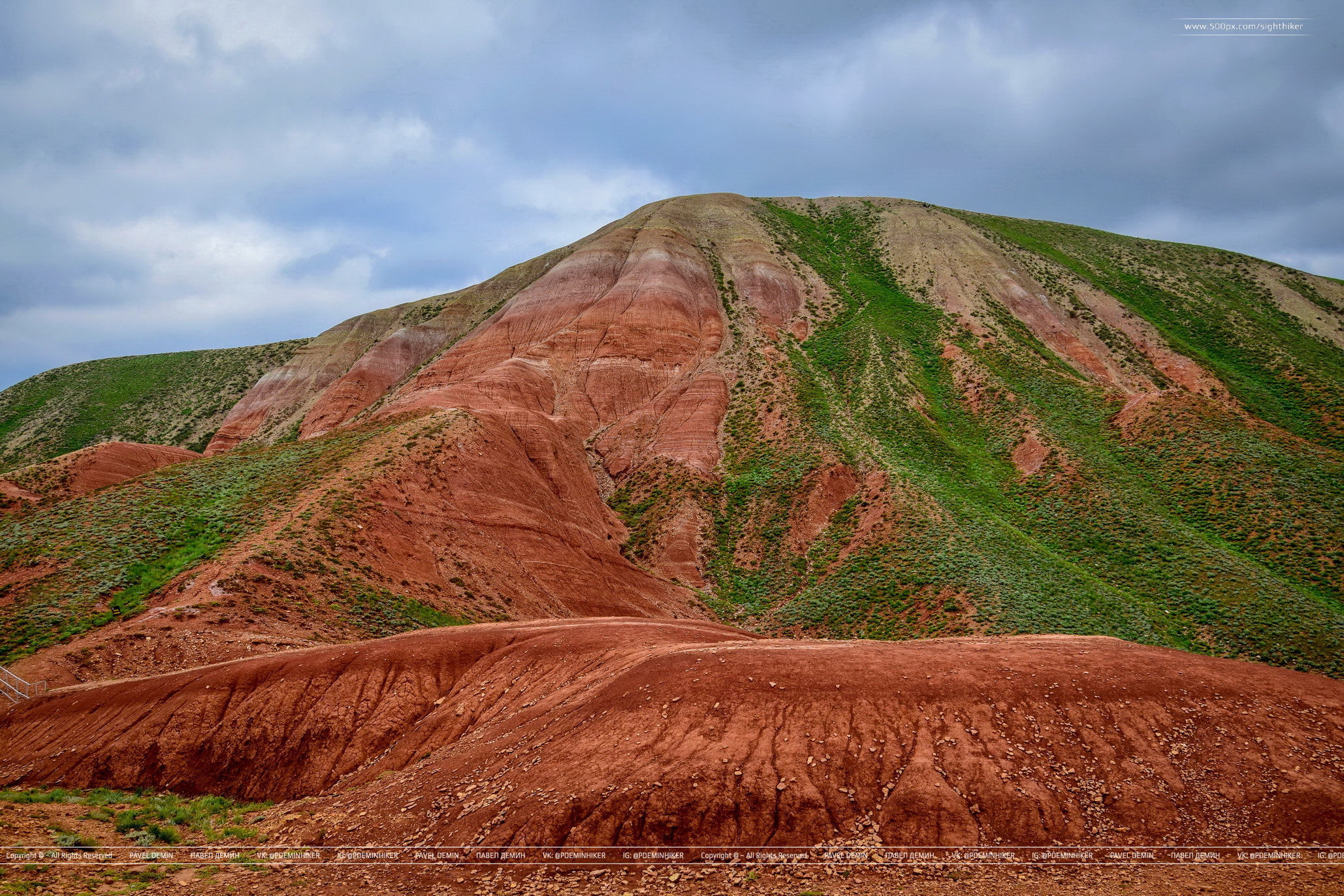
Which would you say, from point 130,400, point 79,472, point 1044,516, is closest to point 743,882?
point 1044,516

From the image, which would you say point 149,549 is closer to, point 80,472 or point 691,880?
point 80,472

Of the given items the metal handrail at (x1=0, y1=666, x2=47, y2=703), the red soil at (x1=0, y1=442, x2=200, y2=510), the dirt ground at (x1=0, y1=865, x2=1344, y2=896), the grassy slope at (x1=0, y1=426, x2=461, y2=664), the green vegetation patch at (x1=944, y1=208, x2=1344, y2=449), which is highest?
the green vegetation patch at (x1=944, y1=208, x2=1344, y2=449)

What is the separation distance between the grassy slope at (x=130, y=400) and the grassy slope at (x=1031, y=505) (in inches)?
2805

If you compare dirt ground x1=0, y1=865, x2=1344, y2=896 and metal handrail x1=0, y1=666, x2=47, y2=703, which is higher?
metal handrail x1=0, y1=666, x2=47, y2=703

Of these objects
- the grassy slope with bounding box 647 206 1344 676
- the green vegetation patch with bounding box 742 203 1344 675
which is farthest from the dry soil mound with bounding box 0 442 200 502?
the green vegetation patch with bounding box 742 203 1344 675

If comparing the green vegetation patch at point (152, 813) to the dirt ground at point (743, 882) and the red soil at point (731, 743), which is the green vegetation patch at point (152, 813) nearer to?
the red soil at point (731, 743)

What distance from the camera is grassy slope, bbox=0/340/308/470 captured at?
8362 cm

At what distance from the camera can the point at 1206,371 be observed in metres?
58.9

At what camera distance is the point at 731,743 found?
13633 mm

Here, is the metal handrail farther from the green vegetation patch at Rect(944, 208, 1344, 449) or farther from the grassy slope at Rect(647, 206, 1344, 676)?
the green vegetation patch at Rect(944, 208, 1344, 449)

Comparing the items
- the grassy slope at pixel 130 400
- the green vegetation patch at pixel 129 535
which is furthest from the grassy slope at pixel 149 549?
the grassy slope at pixel 130 400

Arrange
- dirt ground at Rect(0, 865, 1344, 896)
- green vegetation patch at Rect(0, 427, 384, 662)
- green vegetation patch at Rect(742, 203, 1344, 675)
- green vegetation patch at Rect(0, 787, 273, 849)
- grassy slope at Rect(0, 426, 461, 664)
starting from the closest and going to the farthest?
dirt ground at Rect(0, 865, 1344, 896) → green vegetation patch at Rect(0, 787, 273, 849) → green vegetation patch at Rect(0, 427, 384, 662) → grassy slope at Rect(0, 426, 461, 664) → green vegetation patch at Rect(742, 203, 1344, 675)

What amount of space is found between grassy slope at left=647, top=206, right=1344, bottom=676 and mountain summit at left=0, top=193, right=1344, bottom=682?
8.4 inches

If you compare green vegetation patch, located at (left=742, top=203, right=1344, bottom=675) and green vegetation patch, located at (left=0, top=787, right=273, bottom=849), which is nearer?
green vegetation patch, located at (left=0, top=787, right=273, bottom=849)
